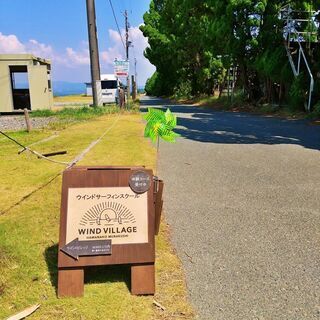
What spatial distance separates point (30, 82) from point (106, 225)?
1898 centimetres

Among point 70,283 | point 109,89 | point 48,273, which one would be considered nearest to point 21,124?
point 48,273

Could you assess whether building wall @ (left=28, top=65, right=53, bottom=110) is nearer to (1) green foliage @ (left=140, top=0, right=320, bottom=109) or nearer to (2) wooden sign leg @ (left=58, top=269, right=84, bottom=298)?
(1) green foliage @ (left=140, top=0, right=320, bottom=109)

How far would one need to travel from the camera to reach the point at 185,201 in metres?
5.06

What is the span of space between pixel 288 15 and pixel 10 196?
16929 millimetres

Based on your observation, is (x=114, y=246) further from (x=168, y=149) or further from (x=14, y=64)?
(x=14, y=64)

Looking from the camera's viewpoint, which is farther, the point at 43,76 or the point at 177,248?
the point at 43,76

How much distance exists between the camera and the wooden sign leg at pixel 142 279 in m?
2.80

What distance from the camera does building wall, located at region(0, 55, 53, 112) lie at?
→ 19.7m

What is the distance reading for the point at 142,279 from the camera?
2818mm

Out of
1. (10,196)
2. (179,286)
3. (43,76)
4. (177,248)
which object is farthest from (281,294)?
(43,76)

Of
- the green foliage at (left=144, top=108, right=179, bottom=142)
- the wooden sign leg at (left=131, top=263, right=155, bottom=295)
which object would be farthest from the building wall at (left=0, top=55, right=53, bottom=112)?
the wooden sign leg at (left=131, top=263, right=155, bottom=295)

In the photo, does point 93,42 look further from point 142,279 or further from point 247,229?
point 142,279

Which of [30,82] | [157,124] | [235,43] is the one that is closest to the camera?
[157,124]

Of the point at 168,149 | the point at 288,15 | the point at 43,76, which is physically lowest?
the point at 168,149
